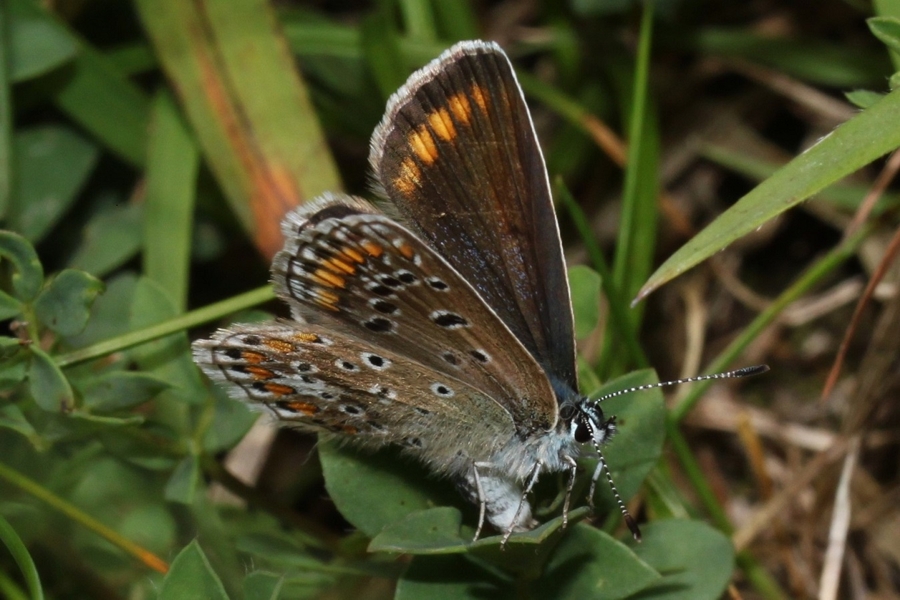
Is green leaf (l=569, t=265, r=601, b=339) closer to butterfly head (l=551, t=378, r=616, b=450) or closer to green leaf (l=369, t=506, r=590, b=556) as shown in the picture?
butterfly head (l=551, t=378, r=616, b=450)

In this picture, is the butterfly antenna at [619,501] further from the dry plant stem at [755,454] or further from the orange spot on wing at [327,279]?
the dry plant stem at [755,454]

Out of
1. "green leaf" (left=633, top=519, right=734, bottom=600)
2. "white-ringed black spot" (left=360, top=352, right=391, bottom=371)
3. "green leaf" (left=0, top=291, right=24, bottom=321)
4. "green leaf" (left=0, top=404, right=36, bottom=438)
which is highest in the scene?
"green leaf" (left=0, top=291, right=24, bottom=321)

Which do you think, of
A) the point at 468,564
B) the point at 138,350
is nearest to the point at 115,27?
the point at 138,350

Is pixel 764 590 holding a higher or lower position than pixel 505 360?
lower

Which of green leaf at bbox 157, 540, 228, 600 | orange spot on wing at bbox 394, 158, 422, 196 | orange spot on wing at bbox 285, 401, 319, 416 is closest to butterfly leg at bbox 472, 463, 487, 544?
orange spot on wing at bbox 285, 401, 319, 416

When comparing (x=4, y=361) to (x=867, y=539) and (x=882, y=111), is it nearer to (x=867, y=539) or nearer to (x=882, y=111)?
(x=882, y=111)

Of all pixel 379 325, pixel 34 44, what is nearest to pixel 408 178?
pixel 379 325

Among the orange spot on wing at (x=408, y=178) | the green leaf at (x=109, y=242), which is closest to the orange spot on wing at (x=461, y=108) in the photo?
the orange spot on wing at (x=408, y=178)
